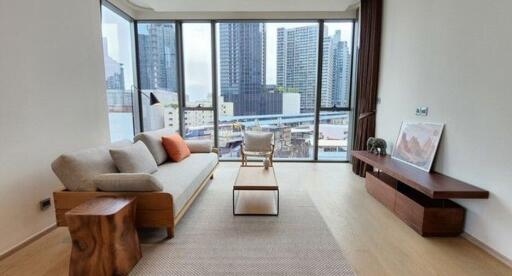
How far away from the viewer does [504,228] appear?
2.22 m

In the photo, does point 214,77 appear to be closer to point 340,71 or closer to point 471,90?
point 340,71

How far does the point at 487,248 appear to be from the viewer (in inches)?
93.0

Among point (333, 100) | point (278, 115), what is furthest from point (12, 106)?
point (333, 100)

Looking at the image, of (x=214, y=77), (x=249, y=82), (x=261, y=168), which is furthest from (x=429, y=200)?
(x=214, y=77)

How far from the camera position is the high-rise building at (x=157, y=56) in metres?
5.28

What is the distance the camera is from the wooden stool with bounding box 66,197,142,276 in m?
1.87

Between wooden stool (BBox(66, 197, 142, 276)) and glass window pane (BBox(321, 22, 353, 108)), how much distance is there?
4486mm

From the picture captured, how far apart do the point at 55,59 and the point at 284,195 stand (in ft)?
10.3

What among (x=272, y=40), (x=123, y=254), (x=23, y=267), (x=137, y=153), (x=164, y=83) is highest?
(x=272, y=40)

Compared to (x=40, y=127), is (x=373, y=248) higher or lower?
lower

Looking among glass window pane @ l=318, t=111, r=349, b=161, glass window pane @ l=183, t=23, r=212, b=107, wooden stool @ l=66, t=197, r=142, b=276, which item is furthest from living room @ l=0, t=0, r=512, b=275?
glass window pane @ l=318, t=111, r=349, b=161

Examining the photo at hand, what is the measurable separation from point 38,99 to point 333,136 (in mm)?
4830

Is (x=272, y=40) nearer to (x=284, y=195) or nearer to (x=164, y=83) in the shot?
(x=164, y=83)

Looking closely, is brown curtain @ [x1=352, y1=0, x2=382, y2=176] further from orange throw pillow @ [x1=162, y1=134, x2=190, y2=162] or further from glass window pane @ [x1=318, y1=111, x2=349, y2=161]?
orange throw pillow @ [x1=162, y1=134, x2=190, y2=162]
